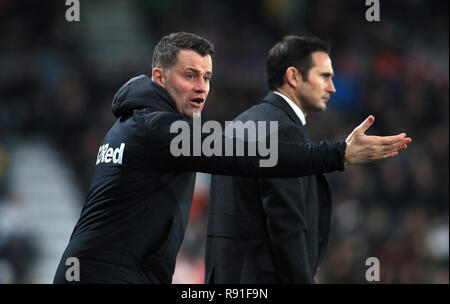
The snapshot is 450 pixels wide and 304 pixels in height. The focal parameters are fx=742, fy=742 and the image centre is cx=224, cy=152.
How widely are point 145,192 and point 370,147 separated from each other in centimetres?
93

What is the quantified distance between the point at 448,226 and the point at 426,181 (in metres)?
0.67

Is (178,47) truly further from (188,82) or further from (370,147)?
(370,147)

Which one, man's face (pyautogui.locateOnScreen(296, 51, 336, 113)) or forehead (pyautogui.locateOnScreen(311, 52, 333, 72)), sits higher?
forehead (pyautogui.locateOnScreen(311, 52, 333, 72))

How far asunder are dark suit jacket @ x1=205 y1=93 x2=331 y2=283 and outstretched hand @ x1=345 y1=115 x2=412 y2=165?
34.8 inches

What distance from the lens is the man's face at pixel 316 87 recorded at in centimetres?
420

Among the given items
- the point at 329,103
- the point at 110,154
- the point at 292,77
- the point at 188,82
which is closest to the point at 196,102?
the point at 188,82

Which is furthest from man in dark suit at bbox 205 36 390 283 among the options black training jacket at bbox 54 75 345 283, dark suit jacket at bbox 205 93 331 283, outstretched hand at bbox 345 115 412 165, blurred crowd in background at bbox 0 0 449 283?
blurred crowd in background at bbox 0 0 449 283

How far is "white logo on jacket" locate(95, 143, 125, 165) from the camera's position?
3.10 m

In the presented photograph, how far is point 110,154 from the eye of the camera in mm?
3162

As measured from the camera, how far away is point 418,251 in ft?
27.1

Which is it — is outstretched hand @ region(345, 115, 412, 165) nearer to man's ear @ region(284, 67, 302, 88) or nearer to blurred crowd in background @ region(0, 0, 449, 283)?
man's ear @ region(284, 67, 302, 88)

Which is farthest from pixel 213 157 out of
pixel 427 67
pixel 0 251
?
pixel 427 67
